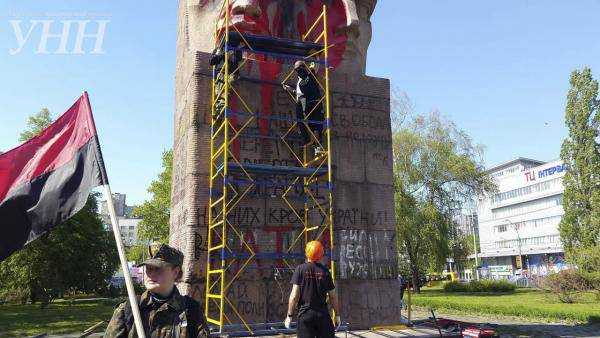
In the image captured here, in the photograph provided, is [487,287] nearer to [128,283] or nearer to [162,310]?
[128,283]

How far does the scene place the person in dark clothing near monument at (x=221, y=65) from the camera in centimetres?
951

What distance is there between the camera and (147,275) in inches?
117

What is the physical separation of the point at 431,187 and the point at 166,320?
97.9 feet

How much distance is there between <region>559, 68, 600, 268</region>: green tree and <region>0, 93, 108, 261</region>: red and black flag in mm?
32845

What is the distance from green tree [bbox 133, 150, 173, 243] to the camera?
3826cm

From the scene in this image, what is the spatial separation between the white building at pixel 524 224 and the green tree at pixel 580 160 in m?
34.2

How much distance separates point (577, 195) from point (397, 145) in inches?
498

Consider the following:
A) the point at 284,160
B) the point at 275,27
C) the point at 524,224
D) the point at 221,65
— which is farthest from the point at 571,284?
the point at 524,224

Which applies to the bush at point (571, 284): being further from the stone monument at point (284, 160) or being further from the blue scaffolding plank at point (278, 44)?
the blue scaffolding plank at point (278, 44)

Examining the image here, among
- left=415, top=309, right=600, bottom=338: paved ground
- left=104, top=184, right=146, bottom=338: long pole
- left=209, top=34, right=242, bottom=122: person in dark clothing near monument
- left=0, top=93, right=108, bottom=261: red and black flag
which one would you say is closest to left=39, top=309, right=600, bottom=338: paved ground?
left=415, top=309, right=600, bottom=338: paved ground

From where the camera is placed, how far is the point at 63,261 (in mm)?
28766

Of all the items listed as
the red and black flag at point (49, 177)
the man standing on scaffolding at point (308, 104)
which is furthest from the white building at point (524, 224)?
the red and black flag at point (49, 177)

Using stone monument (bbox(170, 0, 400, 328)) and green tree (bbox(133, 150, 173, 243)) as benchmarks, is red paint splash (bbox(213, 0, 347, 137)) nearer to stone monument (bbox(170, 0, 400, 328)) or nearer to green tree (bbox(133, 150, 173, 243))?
stone monument (bbox(170, 0, 400, 328))

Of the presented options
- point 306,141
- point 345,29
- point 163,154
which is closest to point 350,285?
point 306,141
